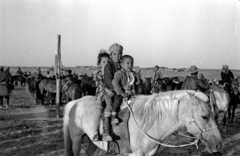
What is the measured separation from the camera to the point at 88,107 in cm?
433

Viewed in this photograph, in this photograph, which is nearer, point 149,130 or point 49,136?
point 149,130

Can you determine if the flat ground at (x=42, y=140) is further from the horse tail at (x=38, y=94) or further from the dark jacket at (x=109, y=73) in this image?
the horse tail at (x=38, y=94)

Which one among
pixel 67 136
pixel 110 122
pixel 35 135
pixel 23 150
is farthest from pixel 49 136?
pixel 110 122

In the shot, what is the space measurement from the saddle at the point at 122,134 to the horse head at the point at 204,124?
99 cm

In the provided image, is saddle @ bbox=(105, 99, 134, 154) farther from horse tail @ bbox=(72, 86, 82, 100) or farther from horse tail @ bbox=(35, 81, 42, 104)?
horse tail @ bbox=(35, 81, 42, 104)

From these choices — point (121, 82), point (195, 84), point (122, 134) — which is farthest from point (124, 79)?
point (195, 84)

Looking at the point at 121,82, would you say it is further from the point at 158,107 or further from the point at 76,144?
the point at 76,144

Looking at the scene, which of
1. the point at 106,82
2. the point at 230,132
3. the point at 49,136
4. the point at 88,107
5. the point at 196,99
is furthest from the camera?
the point at 230,132

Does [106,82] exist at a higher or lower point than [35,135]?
higher

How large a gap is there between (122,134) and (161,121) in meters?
0.64

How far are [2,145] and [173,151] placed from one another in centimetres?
480

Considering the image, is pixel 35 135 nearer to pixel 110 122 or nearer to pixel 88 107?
pixel 88 107

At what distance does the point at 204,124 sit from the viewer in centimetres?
327

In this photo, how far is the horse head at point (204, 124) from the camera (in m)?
3.26
